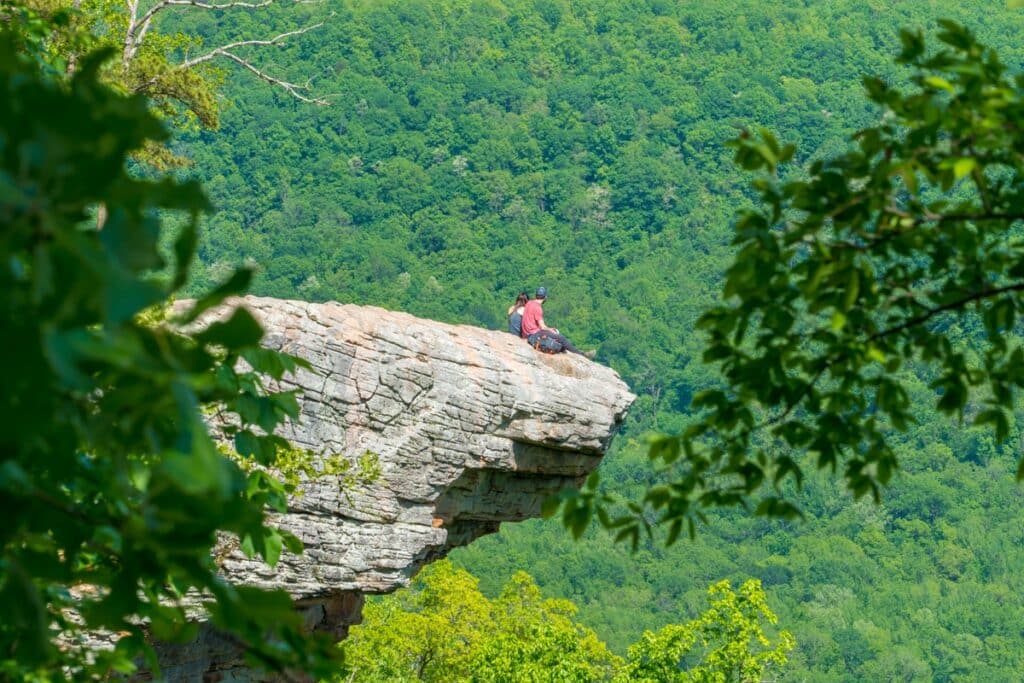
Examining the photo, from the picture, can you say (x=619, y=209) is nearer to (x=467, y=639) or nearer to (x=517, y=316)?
(x=467, y=639)

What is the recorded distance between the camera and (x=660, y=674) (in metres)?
24.6

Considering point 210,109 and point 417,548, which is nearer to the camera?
point 417,548

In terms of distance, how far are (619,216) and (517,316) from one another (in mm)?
64541

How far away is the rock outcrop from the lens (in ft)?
40.9

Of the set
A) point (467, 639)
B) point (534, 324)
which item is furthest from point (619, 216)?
point (534, 324)

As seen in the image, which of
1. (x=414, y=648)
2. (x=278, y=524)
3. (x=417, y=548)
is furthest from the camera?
(x=414, y=648)

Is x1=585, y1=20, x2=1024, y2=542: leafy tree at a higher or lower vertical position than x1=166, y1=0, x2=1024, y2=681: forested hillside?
higher

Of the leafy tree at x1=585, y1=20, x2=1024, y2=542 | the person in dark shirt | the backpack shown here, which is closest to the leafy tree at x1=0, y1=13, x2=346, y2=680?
the leafy tree at x1=585, y1=20, x2=1024, y2=542

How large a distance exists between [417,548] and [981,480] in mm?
59024

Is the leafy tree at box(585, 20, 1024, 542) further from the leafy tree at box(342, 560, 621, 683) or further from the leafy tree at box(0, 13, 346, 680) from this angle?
the leafy tree at box(342, 560, 621, 683)

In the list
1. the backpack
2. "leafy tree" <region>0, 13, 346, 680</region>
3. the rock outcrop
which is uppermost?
"leafy tree" <region>0, 13, 346, 680</region>

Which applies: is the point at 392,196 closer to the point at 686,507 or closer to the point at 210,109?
the point at 210,109

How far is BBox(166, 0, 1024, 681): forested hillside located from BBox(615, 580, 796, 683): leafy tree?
27088 millimetres

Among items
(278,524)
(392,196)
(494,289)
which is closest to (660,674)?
(278,524)
